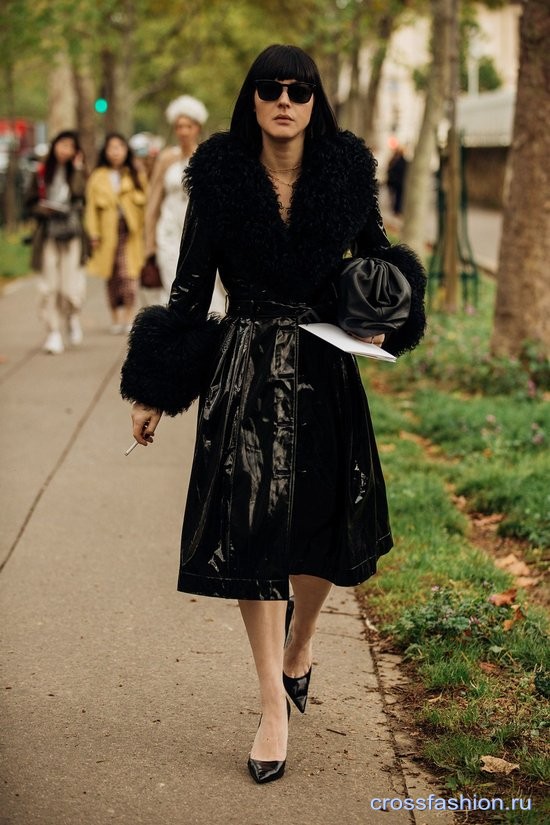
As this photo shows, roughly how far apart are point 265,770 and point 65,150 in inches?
362

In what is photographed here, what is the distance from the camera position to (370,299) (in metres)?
3.60

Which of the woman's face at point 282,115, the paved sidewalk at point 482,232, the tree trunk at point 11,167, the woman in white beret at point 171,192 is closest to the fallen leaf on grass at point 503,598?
the woman's face at point 282,115

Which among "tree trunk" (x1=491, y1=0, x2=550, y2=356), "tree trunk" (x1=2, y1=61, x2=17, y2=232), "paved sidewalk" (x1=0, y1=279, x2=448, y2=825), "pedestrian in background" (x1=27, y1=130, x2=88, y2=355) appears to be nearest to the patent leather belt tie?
"paved sidewalk" (x1=0, y1=279, x2=448, y2=825)

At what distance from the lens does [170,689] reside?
4293 millimetres

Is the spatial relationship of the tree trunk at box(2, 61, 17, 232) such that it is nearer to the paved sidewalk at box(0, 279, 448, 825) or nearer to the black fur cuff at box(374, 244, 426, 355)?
the paved sidewalk at box(0, 279, 448, 825)

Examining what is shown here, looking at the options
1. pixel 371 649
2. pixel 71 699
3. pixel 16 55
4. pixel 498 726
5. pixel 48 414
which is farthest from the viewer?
pixel 16 55

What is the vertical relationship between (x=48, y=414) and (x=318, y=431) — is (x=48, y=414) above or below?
below

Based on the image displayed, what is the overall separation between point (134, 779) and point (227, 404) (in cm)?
105

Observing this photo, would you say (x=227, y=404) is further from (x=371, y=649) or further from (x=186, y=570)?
(x=371, y=649)

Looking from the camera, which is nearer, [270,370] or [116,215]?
[270,370]

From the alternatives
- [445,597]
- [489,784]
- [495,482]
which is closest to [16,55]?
[495,482]

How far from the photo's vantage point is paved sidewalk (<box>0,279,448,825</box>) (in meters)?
3.49

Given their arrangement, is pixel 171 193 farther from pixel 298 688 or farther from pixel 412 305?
pixel 298 688

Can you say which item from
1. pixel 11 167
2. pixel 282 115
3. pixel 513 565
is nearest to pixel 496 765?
pixel 282 115
